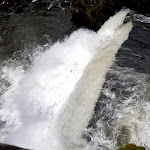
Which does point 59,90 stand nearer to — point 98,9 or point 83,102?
point 83,102

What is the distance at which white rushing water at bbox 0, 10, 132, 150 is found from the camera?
28.8 feet

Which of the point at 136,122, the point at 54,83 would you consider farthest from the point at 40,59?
the point at 136,122

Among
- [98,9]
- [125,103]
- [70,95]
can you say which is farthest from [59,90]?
[98,9]

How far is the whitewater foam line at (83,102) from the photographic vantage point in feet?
26.9

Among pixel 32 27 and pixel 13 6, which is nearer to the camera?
pixel 32 27

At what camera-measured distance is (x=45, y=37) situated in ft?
48.8

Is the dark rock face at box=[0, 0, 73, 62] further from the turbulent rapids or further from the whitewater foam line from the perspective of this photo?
the whitewater foam line

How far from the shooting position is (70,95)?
32.9 ft

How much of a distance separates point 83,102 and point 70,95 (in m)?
1.06

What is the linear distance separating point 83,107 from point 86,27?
7.50 meters

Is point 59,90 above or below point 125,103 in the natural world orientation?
below

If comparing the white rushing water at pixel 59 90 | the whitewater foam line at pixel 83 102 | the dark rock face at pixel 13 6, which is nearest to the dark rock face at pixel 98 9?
the white rushing water at pixel 59 90

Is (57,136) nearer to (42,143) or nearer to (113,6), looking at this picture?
(42,143)

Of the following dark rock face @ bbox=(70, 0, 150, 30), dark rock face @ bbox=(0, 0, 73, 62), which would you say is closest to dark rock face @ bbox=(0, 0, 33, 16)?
dark rock face @ bbox=(0, 0, 73, 62)
